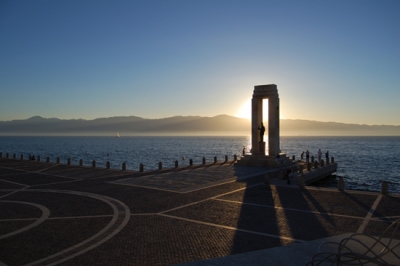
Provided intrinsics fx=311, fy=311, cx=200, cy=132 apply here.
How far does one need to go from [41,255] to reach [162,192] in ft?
32.9

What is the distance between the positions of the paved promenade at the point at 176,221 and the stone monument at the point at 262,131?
13.2m

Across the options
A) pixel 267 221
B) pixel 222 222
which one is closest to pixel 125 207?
pixel 222 222

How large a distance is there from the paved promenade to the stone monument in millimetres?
13239

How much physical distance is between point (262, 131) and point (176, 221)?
25872 mm

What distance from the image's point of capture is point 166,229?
11.4 meters

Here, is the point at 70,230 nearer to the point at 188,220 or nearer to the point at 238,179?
the point at 188,220

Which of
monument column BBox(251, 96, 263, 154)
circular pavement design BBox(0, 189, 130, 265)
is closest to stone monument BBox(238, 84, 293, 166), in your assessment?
monument column BBox(251, 96, 263, 154)

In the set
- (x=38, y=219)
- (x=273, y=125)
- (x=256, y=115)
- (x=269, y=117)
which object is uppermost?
(x=256, y=115)

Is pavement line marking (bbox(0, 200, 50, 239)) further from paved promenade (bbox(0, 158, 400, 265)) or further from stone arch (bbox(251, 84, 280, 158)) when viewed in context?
stone arch (bbox(251, 84, 280, 158))

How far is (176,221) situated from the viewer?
12.5 meters

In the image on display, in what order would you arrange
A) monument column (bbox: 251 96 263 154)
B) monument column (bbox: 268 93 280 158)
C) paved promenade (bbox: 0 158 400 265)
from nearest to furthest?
1. paved promenade (bbox: 0 158 400 265)
2. monument column (bbox: 268 93 280 158)
3. monument column (bbox: 251 96 263 154)

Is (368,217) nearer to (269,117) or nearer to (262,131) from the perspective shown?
(269,117)

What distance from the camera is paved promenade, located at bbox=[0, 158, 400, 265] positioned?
884cm

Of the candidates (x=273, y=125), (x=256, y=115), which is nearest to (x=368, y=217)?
(x=273, y=125)
